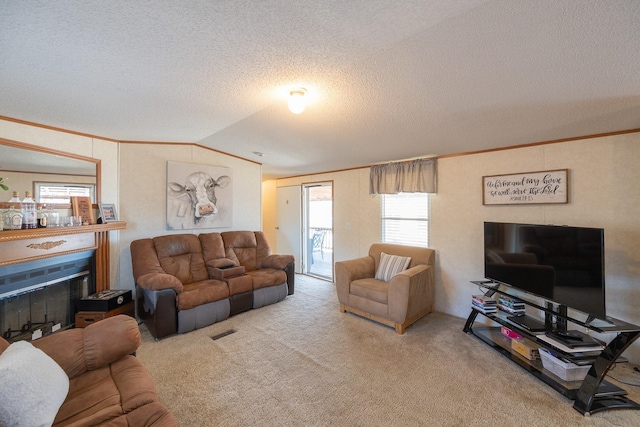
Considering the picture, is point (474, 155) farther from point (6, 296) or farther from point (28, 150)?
point (6, 296)

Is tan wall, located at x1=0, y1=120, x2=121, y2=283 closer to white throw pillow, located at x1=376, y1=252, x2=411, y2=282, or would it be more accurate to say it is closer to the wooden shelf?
the wooden shelf

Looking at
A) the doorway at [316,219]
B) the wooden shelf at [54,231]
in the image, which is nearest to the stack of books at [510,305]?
the doorway at [316,219]

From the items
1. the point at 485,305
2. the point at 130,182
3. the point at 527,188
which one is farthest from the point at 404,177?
the point at 130,182

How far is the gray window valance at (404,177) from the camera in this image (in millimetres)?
3594

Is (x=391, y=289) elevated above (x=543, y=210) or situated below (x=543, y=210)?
below

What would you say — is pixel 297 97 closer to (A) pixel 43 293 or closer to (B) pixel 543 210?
(B) pixel 543 210

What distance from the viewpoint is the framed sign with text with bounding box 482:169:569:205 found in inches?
105

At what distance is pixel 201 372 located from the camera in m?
2.22

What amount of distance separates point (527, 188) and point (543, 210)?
28 cm

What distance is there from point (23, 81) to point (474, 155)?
4295mm

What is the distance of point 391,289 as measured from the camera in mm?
2965

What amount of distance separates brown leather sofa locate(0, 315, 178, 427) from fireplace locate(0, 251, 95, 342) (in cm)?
133

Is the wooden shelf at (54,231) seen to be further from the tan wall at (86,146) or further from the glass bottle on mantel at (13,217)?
the tan wall at (86,146)

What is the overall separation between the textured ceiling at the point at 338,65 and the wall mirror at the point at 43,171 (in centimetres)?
32
